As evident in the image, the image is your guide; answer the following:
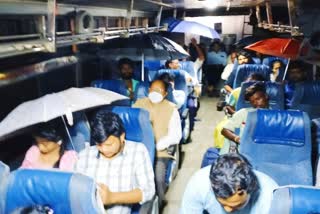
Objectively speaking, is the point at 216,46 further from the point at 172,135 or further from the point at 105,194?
the point at 105,194

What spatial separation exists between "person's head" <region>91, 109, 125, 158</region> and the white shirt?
1.23 metres

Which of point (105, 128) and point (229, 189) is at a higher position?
point (105, 128)

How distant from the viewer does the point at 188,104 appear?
21.2 ft

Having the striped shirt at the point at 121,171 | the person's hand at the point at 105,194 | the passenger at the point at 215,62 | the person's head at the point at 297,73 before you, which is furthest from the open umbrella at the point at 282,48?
the passenger at the point at 215,62

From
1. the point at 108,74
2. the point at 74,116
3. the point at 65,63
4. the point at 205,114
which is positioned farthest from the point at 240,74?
the point at 74,116

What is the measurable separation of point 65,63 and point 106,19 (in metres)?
0.78

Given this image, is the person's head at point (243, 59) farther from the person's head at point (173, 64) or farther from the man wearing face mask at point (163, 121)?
the man wearing face mask at point (163, 121)

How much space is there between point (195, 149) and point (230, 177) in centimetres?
404

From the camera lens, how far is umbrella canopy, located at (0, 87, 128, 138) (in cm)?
234

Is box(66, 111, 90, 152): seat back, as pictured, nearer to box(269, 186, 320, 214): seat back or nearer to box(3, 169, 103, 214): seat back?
box(3, 169, 103, 214): seat back

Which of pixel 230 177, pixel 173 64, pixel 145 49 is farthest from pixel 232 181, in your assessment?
pixel 173 64

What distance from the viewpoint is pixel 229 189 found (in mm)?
1777

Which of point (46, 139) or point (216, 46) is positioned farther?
point (216, 46)

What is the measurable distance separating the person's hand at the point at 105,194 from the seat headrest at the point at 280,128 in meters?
1.39
